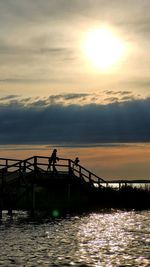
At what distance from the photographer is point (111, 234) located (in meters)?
31.8

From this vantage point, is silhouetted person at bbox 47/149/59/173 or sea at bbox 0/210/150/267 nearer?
sea at bbox 0/210/150/267

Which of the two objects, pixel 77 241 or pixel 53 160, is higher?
pixel 53 160

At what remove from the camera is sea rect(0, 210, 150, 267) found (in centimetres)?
2194

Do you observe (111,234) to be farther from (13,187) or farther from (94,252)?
(13,187)

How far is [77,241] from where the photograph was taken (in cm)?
2822

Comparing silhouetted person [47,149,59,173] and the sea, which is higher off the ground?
silhouetted person [47,149,59,173]

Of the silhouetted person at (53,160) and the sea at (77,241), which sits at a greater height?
the silhouetted person at (53,160)

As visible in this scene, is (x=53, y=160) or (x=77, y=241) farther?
(x=53, y=160)

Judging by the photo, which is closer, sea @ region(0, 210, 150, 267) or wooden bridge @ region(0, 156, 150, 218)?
sea @ region(0, 210, 150, 267)

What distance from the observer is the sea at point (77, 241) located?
2194cm

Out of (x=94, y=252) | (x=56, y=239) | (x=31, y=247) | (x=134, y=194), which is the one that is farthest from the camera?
(x=134, y=194)

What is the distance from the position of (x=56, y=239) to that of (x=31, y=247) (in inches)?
139

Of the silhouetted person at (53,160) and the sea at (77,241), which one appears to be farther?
the silhouetted person at (53,160)

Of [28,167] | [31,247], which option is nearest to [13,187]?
[28,167]
